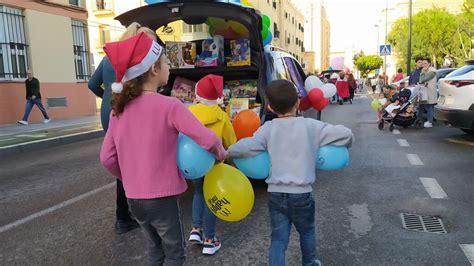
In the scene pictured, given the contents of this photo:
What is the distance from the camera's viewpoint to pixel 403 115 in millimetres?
10586

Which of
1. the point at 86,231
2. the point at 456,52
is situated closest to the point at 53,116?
the point at 86,231

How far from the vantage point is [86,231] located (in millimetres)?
4102

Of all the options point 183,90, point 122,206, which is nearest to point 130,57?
point 122,206

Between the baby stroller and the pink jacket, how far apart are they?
9.22m

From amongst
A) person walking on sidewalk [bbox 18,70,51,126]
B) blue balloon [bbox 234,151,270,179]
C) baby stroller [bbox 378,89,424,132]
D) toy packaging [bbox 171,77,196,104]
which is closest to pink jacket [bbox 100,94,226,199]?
blue balloon [bbox 234,151,270,179]

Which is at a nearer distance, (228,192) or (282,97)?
(282,97)

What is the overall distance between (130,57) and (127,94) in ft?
0.69

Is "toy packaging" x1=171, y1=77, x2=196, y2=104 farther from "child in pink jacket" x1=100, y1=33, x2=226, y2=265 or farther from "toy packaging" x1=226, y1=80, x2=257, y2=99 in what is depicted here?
"child in pink jacket" x1=100, y1=33, x2=226, y2=265

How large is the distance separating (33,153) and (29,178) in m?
2.86

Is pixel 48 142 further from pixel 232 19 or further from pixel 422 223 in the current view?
pixel 422 223

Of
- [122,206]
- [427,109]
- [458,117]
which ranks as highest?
[458,117]

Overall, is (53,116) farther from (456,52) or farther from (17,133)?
(456,52)

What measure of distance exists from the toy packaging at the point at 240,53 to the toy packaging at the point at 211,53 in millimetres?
155

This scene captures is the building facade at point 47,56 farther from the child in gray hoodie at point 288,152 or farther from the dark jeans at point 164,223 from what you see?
the child in gray hoodie at point 288,152
